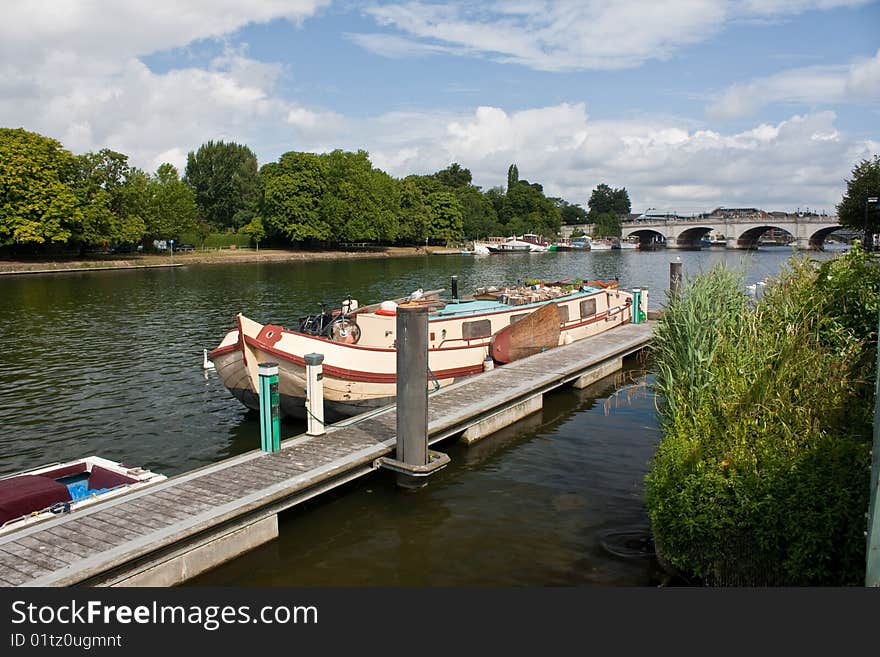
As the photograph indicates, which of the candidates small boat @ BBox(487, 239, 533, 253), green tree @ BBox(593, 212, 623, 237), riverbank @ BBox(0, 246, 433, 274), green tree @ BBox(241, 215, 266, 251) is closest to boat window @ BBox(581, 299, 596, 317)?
riverbank @ BBox(0, 246, 433, 274)

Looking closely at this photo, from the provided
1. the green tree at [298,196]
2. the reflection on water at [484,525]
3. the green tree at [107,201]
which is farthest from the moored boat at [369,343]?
the green tree at [298,196]

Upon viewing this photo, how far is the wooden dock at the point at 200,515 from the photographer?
24.9 ft

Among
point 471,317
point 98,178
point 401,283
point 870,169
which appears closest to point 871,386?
point 471,317

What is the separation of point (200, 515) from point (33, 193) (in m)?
63.5

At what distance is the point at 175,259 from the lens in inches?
2874

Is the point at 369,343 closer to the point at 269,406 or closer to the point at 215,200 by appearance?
the point at 269,406

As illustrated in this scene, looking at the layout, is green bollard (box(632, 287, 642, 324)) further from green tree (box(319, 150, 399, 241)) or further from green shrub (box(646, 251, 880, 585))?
green tree (box(319, 150, 399, 241))

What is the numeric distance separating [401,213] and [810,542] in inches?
3891

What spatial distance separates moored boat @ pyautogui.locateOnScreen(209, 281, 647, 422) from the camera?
14.4 metres

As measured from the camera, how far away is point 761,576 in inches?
278

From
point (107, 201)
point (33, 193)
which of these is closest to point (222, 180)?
point (107, 201)

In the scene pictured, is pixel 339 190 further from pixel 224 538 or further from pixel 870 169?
pixel 224 538

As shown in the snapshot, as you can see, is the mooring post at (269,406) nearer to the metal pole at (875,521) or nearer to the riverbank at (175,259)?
the metal pole at (875,521)

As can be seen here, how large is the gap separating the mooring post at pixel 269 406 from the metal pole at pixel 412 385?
6.76 feet
